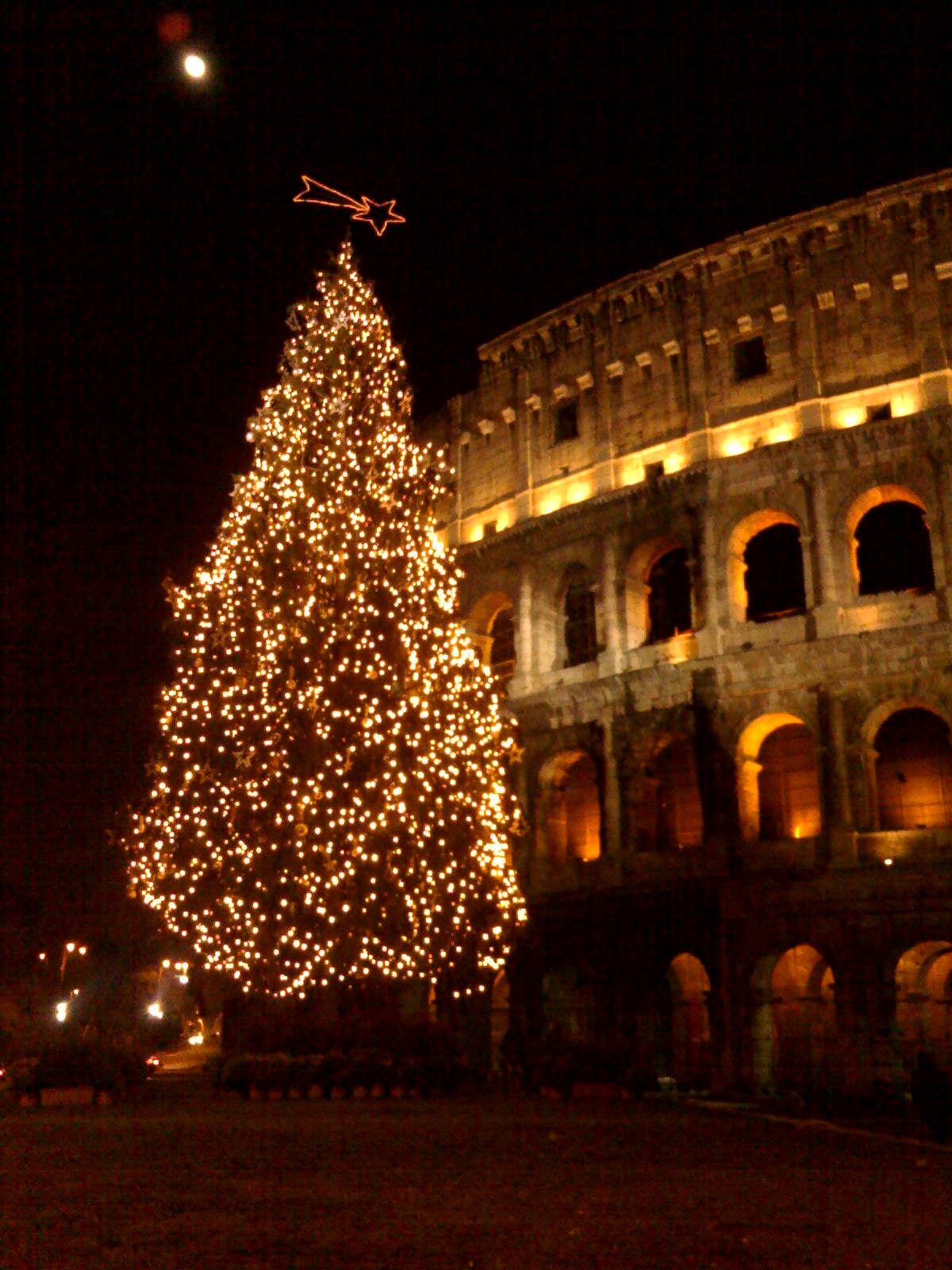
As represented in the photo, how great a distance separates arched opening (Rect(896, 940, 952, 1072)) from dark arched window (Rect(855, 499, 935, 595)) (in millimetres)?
7504

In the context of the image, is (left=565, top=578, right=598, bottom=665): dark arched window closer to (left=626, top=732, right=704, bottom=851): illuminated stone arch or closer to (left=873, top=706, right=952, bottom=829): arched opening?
(left=626, top=732, right=704, bottom=851): illuminated stone arch

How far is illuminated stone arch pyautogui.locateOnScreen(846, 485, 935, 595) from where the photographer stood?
26141 millimetres

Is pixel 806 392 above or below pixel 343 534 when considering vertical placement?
above

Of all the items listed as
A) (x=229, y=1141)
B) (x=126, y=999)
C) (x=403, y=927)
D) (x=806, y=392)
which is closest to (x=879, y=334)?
(x=806, y=392)

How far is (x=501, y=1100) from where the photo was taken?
69.3ft

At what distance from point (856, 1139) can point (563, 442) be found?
1981cm

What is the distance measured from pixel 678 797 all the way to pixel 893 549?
743cm

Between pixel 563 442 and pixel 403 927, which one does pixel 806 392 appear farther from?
pixel 403 927

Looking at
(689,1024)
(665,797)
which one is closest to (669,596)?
(665,797)

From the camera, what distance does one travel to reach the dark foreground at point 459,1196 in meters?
7.59

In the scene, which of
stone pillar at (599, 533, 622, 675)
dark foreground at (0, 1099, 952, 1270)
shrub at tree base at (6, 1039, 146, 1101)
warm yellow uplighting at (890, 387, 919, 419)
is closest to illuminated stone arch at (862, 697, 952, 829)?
stone pillar at (599, 533, 622, 675)

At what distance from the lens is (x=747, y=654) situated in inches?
1029

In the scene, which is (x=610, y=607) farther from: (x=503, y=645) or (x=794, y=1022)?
(x=794, y=1022)

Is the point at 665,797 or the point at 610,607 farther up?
the point at 610,607
